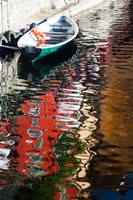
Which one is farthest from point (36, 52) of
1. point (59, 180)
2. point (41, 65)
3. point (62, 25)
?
point (59, 180)

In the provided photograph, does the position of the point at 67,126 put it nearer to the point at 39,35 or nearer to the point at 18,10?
the point at 39,35

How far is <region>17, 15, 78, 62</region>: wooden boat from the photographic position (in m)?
16.6

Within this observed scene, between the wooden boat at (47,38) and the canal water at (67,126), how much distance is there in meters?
0.47

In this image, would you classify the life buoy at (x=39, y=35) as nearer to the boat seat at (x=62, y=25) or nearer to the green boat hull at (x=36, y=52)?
the green boat hull at (x=36, y=52)

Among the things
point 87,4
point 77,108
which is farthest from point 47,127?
point 87,4

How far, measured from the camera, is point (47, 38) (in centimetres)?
1922

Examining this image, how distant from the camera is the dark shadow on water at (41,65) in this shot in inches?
598

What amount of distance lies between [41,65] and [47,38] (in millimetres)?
2742

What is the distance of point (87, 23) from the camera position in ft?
87.5

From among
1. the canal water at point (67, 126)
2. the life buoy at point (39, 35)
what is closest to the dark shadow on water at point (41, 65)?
the canal water at point (67, 126)

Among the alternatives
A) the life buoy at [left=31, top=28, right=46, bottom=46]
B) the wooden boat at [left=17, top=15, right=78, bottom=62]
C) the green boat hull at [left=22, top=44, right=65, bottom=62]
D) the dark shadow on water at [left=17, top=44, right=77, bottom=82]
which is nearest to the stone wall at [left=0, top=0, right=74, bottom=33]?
the wooden boat at [left=17, top=15, right=78, bottom=62]

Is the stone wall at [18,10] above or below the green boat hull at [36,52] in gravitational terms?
above

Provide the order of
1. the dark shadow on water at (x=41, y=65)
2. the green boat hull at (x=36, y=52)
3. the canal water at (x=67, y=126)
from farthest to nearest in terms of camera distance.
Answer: the green boat hull at (x=36, y=52)
the dark shadow on water at (x=41, y=65)
the canal water at (x=67, y=126)

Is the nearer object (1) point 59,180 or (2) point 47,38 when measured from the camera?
(1) point 59,180
